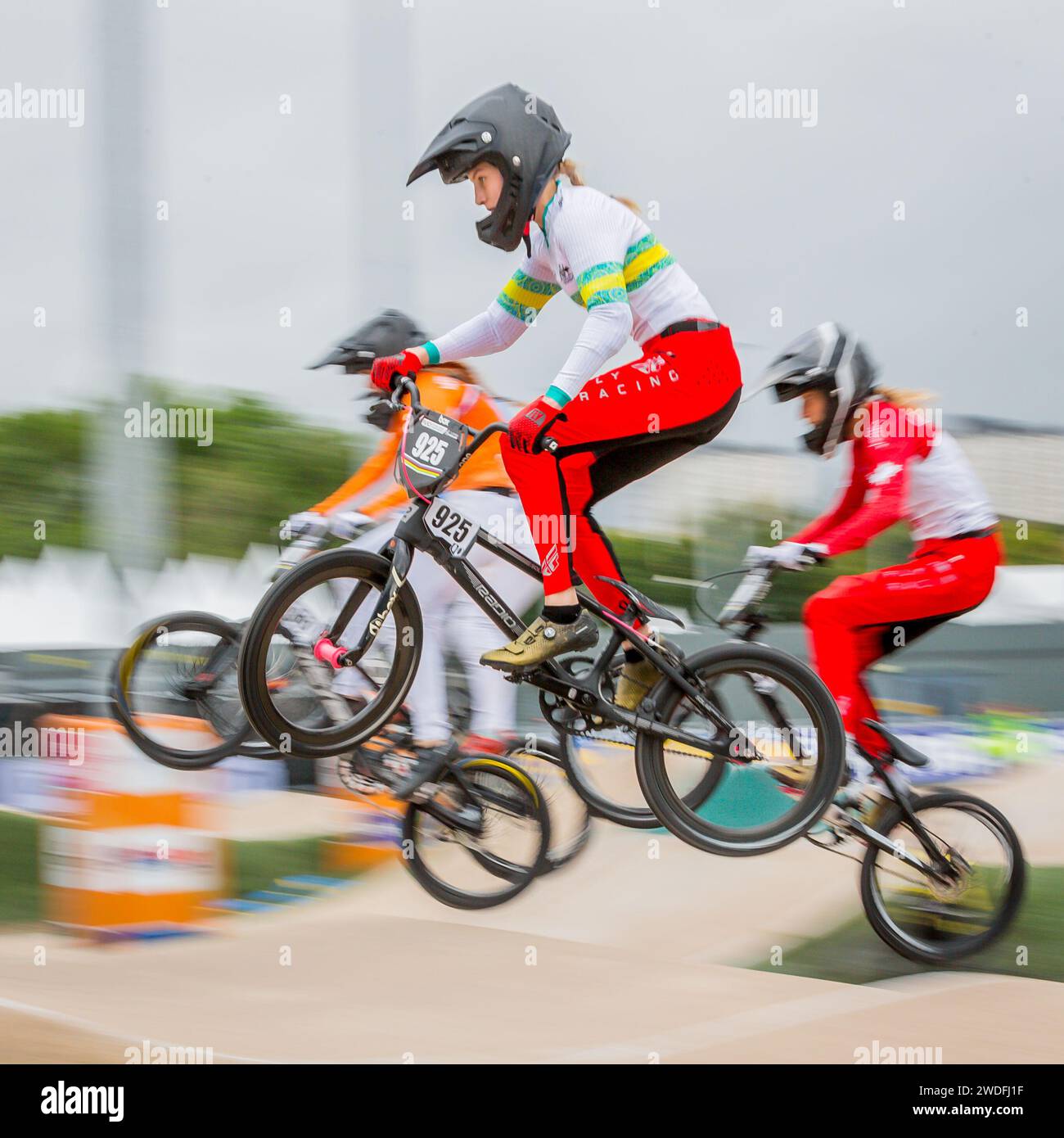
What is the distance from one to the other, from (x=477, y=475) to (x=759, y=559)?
1.34m

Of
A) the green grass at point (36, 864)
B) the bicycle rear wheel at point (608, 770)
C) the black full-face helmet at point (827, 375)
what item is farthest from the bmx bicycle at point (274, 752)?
the black full-face helmet at point (827, 375)

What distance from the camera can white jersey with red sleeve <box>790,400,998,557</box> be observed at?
4.53 meters

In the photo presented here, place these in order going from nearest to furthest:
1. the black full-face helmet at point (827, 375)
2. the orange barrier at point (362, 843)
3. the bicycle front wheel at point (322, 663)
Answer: the bicycle front wheel at point (322, 663) < the black full-face helmet at point (827, 375) < the orange barrier at point (362, 843)

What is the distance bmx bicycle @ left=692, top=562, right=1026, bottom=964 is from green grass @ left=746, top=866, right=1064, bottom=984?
0.32 ft

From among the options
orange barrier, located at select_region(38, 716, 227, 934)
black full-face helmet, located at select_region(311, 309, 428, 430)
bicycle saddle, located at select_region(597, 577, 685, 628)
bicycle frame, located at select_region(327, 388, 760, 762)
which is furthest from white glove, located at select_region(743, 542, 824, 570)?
orange barrier, located at select_region(38, 716, 227, 934)

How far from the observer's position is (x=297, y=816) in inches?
256

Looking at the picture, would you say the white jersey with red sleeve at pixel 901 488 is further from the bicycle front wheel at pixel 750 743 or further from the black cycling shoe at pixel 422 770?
the black cycling shoe at pixel 422 770

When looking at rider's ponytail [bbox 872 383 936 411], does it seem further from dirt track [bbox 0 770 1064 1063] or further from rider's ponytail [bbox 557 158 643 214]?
dirt track [bbox 0 770 1064 1063]

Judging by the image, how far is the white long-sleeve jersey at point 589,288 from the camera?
4164 millimetres

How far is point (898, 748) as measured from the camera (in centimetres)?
475

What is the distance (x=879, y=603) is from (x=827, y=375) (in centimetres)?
91

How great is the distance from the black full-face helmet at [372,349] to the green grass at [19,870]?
2771mm

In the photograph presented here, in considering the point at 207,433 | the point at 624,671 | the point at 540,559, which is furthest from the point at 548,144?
the point at 207,433

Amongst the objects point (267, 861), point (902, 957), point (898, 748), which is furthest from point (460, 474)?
point (902, 957)
